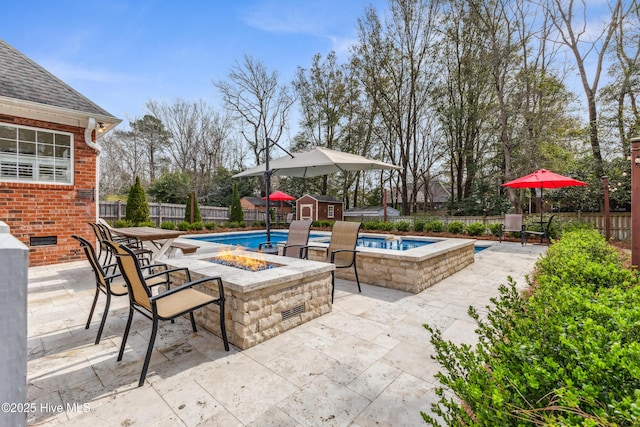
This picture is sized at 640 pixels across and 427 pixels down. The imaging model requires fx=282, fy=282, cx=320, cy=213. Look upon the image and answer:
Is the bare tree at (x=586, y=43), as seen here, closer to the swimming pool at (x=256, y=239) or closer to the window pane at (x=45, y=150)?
the swimming pool at (x=256, y=239)

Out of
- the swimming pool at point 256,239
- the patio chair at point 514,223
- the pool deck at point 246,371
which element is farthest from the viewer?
the swimming pool at point 256,239

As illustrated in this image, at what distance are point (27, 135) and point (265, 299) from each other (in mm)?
6802

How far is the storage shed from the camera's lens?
1955 cm

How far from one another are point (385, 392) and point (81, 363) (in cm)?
246

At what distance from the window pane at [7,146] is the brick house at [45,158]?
14 mm

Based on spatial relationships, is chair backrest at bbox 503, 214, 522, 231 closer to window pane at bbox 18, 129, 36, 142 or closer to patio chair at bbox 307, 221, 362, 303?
patio chair at bbox 307, 221, 362, 303

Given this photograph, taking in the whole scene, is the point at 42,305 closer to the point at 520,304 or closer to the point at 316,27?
the point at 520,304

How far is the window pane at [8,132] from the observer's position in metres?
5.58

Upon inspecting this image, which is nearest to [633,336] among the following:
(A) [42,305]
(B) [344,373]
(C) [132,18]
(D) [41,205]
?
(B) [344,373]

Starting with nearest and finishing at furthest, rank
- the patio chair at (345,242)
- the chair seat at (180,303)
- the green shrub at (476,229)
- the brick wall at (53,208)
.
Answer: the chair seat at (180,303) → the patio chair at (345,242) → the brick wall at (53,208) → the green shrub at (476,229)

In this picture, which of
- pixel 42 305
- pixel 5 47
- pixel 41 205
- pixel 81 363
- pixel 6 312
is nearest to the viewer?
pixel 6 312

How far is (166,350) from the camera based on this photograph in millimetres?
2531

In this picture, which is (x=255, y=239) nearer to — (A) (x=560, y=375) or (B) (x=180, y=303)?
(B) (x=180, y=303)

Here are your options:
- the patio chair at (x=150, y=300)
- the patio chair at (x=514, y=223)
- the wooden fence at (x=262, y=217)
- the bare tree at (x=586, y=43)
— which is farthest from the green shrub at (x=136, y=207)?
the bare tree at (x=586, y=43)
